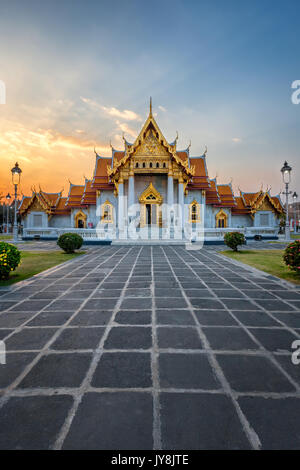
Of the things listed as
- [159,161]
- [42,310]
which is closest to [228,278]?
[42,310]

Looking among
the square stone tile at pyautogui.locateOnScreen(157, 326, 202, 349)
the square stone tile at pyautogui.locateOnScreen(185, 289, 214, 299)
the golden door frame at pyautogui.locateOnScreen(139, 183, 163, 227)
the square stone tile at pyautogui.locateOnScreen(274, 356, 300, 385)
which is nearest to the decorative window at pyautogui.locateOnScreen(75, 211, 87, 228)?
the golden door frame at pyautogui.locateOnScreen(139, 183, 163, 227)

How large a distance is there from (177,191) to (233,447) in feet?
81.2

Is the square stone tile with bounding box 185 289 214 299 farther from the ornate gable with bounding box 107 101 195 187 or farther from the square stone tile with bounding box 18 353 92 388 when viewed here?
the ornate gable with bounding box 107 101 195 187

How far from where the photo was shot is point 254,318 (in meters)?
3.74

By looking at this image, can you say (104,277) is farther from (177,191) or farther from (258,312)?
(177,191)

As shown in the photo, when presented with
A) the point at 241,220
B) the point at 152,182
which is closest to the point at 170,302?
the point at 152,182

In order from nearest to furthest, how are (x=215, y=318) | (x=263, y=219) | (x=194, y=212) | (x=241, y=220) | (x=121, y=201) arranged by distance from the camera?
(x=215, y=318) < (x=121, y=201) < (x=194, y=212) < (x=263, y=219) < (x=241, y=220)

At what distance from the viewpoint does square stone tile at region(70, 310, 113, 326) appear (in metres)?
3.56

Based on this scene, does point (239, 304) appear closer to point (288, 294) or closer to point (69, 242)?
point (288, 294)

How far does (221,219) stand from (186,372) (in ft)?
90.9

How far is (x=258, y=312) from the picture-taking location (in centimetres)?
400

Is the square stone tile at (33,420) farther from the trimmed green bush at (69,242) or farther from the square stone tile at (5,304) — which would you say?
the trimmed green bush at (69,242)

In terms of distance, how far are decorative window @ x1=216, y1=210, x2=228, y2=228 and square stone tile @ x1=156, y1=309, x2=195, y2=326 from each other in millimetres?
25513

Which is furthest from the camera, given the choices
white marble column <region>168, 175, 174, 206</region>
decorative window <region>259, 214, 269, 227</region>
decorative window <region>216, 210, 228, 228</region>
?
decorative window <region>259, 214, 269, 227</region>
